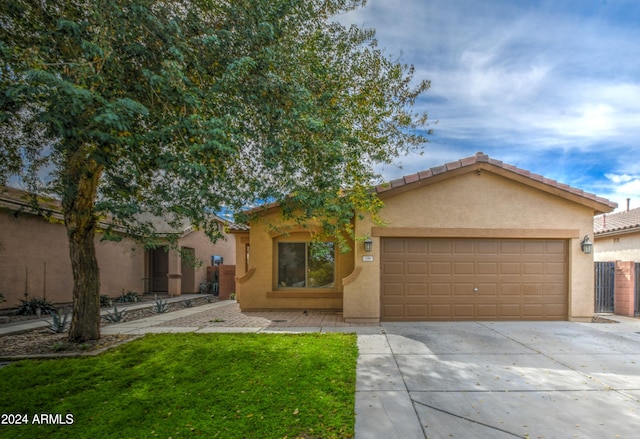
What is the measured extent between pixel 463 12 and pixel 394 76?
230cm

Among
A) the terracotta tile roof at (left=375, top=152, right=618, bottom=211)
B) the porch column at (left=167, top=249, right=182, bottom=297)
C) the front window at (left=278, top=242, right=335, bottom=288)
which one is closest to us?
the terracotta tile roof at (left=375, top=152, right=618, bottom=211)

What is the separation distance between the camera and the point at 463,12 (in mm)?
8031

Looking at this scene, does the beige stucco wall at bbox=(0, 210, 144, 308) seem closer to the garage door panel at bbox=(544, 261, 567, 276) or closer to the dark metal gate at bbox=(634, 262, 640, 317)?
the garage door panel at bbox=(544, 261, 567, 276)

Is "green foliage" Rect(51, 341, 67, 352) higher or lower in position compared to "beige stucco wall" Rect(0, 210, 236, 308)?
lower

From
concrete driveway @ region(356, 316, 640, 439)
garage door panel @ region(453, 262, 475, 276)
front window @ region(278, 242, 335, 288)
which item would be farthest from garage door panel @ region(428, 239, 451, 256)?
front window @ region(278, 242, 335, 288)

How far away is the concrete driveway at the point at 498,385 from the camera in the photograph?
3771 mm

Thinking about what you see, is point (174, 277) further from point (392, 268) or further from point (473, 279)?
point (473, 279)

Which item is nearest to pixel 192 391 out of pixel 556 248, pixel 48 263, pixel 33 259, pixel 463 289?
pixel 463 289

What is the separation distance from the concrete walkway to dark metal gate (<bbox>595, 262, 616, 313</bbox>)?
2.10 m

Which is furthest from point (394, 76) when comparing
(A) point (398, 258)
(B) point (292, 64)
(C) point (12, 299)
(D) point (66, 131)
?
(C) point (12, 299)

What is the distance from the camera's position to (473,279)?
973 centimetres

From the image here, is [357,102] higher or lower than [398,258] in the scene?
higher

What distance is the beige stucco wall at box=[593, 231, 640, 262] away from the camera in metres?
12.5

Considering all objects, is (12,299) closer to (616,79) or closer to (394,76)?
(394,76)
